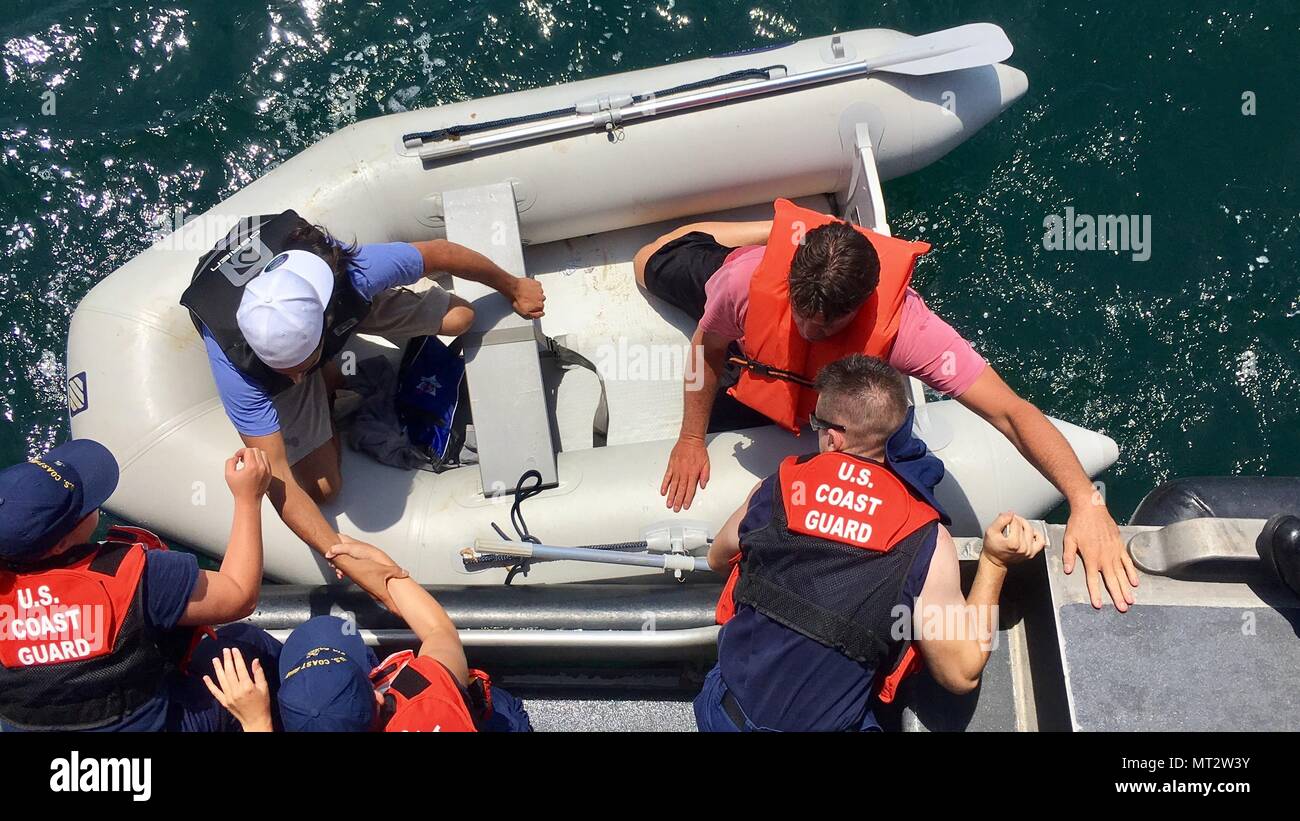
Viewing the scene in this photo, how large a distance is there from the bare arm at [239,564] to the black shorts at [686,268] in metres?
1.45

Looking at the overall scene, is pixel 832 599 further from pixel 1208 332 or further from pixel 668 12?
pixel 668 12

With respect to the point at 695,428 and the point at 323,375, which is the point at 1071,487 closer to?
the point at 695,428

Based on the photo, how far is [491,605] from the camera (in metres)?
2.59

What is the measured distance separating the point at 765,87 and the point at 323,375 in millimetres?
1755

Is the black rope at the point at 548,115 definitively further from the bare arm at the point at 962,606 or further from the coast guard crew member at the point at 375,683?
the bare arm at the point at 962,606

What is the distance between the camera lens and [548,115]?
310 centimetres

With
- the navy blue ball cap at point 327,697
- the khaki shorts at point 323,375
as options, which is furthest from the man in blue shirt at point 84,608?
the khaki shorts at point 323,375

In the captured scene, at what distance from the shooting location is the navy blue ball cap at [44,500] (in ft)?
5.94

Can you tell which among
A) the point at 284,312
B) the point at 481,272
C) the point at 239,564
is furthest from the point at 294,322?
the point at 481,272

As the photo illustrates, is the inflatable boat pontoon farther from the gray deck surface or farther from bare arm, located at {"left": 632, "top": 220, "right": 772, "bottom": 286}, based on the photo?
the gray deck surface

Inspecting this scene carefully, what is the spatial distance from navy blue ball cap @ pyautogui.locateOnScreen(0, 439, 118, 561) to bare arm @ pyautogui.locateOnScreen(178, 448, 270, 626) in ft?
0.92

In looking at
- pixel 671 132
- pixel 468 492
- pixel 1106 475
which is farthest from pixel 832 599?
pixel 1106 475

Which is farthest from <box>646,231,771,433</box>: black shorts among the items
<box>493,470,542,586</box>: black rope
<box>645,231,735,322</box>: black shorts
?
<box>493,470,542,586</box>: black rope

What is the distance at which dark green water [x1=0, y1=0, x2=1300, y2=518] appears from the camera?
344 cm
